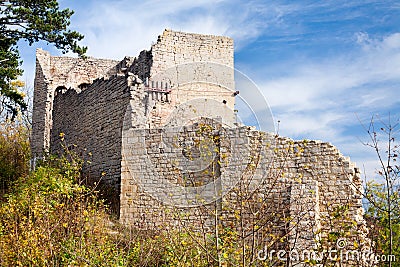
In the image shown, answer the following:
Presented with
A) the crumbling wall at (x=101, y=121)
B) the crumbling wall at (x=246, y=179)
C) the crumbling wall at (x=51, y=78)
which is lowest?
the crumbling wall at (x=246, y=179)

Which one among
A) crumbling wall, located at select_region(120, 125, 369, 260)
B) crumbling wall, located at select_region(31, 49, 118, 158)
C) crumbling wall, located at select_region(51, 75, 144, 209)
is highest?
crumbling wall, located at select_region(31, 49, 118, 158)

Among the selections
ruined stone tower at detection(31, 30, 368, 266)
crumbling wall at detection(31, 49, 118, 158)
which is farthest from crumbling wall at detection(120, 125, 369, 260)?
crumbling wall at detection(31, 49, 118, 158)

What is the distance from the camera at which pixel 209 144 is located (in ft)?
35.9

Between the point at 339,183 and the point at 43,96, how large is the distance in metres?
15.5

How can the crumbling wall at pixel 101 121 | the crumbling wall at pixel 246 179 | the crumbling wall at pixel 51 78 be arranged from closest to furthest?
1. the crumbling wall at pixel 246 179
2. the crumbling wall at pixel 101 121
3. the crumbling wall at pixel 51 78

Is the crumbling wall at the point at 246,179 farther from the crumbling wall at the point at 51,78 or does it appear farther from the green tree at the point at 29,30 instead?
the crumbling wall at the point at 51,78

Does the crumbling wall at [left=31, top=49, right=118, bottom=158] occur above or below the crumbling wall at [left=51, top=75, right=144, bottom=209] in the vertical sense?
above

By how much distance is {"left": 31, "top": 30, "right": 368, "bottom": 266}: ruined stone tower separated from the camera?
9.98 m

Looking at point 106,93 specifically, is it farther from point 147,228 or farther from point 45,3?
point 147,228

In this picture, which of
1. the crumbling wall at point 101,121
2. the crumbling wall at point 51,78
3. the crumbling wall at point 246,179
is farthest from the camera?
the crumbling wall at point 51,78

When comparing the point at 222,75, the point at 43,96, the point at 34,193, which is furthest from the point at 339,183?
the point at 43,96

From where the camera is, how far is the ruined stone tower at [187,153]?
998 centimetres

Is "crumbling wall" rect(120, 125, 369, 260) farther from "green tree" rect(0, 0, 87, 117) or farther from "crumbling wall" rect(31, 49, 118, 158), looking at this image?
"crumbling wall" rect(31, 49, 118, 158)

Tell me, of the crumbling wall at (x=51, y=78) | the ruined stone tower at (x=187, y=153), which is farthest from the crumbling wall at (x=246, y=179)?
the crumbling wall at (x=51, y=78)
